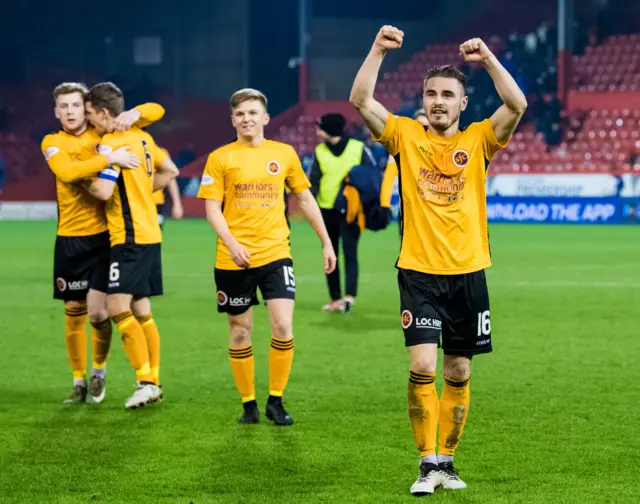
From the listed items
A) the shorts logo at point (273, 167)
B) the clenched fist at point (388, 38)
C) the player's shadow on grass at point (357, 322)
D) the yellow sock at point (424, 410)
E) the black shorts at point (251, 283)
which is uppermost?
the clenched fist at point (388, 38)

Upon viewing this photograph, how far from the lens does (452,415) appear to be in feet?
17.8

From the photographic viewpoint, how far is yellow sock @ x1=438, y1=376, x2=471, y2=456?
5426mm

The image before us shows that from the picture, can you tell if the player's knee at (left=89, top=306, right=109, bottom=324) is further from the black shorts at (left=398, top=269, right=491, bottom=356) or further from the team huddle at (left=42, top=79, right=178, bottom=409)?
the black shorts at (left=398, top=269, right=491, bottom=356)

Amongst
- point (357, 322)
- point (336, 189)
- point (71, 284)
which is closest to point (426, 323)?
point (71, 284)

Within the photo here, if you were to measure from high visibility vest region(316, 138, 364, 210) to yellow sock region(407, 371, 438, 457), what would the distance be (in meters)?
7.26

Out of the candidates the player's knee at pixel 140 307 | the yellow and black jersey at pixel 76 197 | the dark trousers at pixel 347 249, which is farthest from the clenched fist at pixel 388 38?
the dark trousers at pixel 347 249

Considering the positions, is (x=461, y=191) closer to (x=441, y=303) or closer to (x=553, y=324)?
(x=441, y=303)

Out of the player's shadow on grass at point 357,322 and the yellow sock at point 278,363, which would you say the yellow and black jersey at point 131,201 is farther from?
the player's shadow on grass at point 357,322

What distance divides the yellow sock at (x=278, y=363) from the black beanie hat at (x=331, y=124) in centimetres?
580

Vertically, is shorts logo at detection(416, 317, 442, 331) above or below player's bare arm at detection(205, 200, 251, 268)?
below

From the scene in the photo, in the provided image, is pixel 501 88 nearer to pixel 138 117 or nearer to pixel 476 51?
pixel 476 51

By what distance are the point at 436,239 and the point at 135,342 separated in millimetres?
2776

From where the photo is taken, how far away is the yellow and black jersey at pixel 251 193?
676 centimetres

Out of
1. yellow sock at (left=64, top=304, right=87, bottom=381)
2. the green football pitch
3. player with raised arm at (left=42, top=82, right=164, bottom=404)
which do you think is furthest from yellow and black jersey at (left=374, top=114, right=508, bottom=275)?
yellow sock at (left=64, top=304, right=87, bottom=381)
